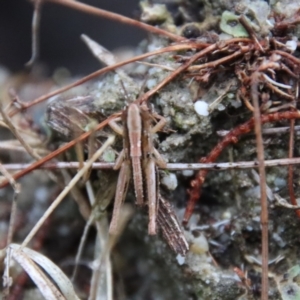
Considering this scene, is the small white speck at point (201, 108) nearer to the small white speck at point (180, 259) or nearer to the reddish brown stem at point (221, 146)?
the reddish brown stem at point (221, 146)

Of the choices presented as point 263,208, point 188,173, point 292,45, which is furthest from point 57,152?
point 292,45

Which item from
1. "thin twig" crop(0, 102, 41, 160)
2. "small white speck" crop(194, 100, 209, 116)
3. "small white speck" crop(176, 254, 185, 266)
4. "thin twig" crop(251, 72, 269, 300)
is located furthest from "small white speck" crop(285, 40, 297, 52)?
"thin twig" crop(0, 102, 41, 160)

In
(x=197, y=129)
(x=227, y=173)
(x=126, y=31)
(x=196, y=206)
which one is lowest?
(x=196, y=206)

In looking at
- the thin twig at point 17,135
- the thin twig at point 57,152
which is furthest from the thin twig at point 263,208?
the thin twig at point 17,135

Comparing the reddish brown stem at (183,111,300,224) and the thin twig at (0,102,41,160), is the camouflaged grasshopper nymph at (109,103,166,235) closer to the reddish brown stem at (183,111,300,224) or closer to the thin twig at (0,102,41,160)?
the reddish brown stem at (183,111,300,224)

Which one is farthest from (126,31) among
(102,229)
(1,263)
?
(1,263)

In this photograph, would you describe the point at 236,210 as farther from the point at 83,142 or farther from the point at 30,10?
the point at 30,10
